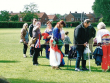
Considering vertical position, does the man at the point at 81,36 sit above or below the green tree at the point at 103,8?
below

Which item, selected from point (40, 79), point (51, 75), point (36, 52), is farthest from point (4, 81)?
point (36, 52)

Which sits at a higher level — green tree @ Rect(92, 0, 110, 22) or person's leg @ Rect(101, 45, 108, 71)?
green tree @ Rect(92, 0, 110, 22)

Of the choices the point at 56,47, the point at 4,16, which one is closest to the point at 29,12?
the point at 4,16

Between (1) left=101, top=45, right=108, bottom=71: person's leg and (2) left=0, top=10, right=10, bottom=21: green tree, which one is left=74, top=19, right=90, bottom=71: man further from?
(2) left=0, top=10, right=10, bottom=21: green tree

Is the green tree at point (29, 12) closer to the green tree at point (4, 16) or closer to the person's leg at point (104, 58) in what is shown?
the green tree at point (4, 16)

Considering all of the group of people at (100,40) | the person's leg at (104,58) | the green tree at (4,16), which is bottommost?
the person's leg at (104,58)

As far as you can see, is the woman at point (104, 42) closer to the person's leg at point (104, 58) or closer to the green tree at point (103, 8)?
the person's leg at point (104, 58)

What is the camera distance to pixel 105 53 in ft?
25.2

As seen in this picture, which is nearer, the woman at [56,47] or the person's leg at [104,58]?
the person's leg at [104,58]

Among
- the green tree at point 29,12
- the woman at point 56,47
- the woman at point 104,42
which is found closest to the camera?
the woman at point 104,42

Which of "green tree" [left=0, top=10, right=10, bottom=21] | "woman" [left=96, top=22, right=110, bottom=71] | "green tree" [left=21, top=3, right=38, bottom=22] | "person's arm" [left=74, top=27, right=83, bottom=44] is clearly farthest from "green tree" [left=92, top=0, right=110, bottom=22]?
"person's arm" [left=74, top=27, right=83, bottom=44]

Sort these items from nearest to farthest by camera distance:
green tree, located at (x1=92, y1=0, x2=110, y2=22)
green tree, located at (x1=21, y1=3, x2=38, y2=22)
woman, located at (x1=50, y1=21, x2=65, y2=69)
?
woman, located at (x1=50, y1=21, x2=65, y2=69) < green tree, located at (x1=92, y1=0, x2=110, y2=22) < green tree, located at (x1=21, y1=3, x2=38, y2=22)

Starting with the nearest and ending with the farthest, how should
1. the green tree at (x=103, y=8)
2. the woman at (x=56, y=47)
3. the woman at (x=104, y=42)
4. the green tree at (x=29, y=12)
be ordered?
the woman at (x=104, y=42)
the woman at (x=56, y=47)
the green tree at (x=103, y=8)
the green tree at (x=29, y=12)

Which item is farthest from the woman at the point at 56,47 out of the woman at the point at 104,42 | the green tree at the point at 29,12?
the green tree at the point at 29,12
